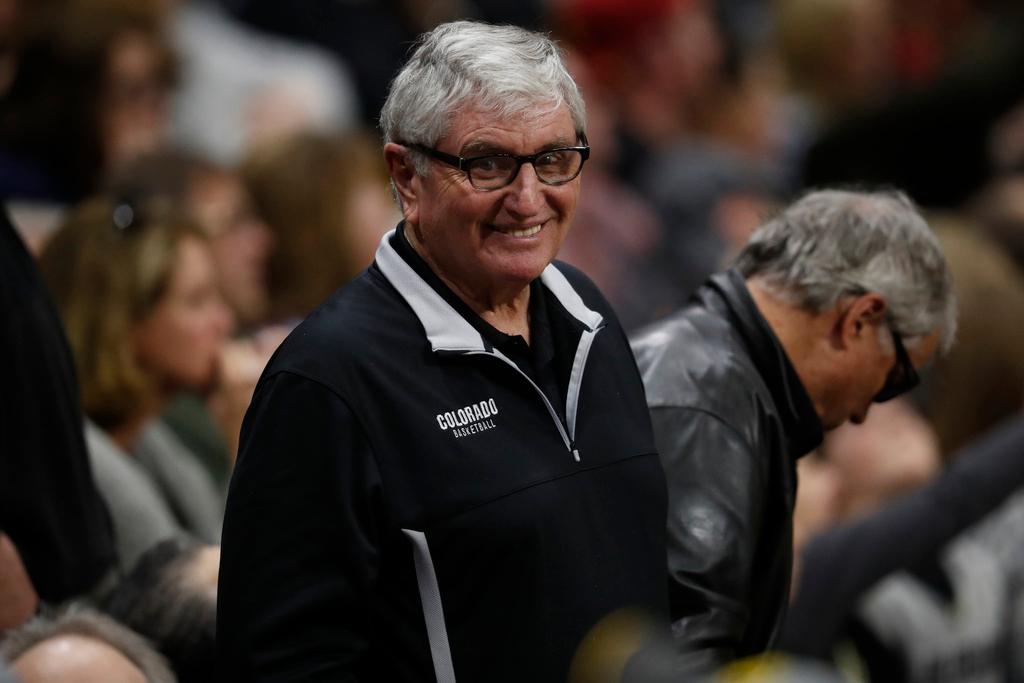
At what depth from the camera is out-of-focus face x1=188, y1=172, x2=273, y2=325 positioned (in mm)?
5188

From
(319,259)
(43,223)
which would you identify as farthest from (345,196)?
(43,223)

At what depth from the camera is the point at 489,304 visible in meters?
2.67

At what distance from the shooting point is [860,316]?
10.7ft

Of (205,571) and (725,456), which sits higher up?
(725,456)

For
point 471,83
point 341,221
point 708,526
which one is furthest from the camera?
point 341,221

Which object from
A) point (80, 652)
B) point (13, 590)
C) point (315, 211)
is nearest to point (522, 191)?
point (80, 652)

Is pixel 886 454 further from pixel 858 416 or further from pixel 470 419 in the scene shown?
pixel 470 419

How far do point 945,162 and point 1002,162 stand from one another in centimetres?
39

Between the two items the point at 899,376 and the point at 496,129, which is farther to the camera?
the point at 899,376

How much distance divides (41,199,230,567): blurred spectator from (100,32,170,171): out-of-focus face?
85 centimetres

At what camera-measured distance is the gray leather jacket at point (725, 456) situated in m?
2.92

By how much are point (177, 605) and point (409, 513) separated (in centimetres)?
92

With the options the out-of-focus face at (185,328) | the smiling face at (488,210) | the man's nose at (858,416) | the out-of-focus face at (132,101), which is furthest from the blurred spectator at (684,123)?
the smiling face at (488,210)

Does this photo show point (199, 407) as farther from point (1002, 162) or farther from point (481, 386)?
point (1002, 162)
